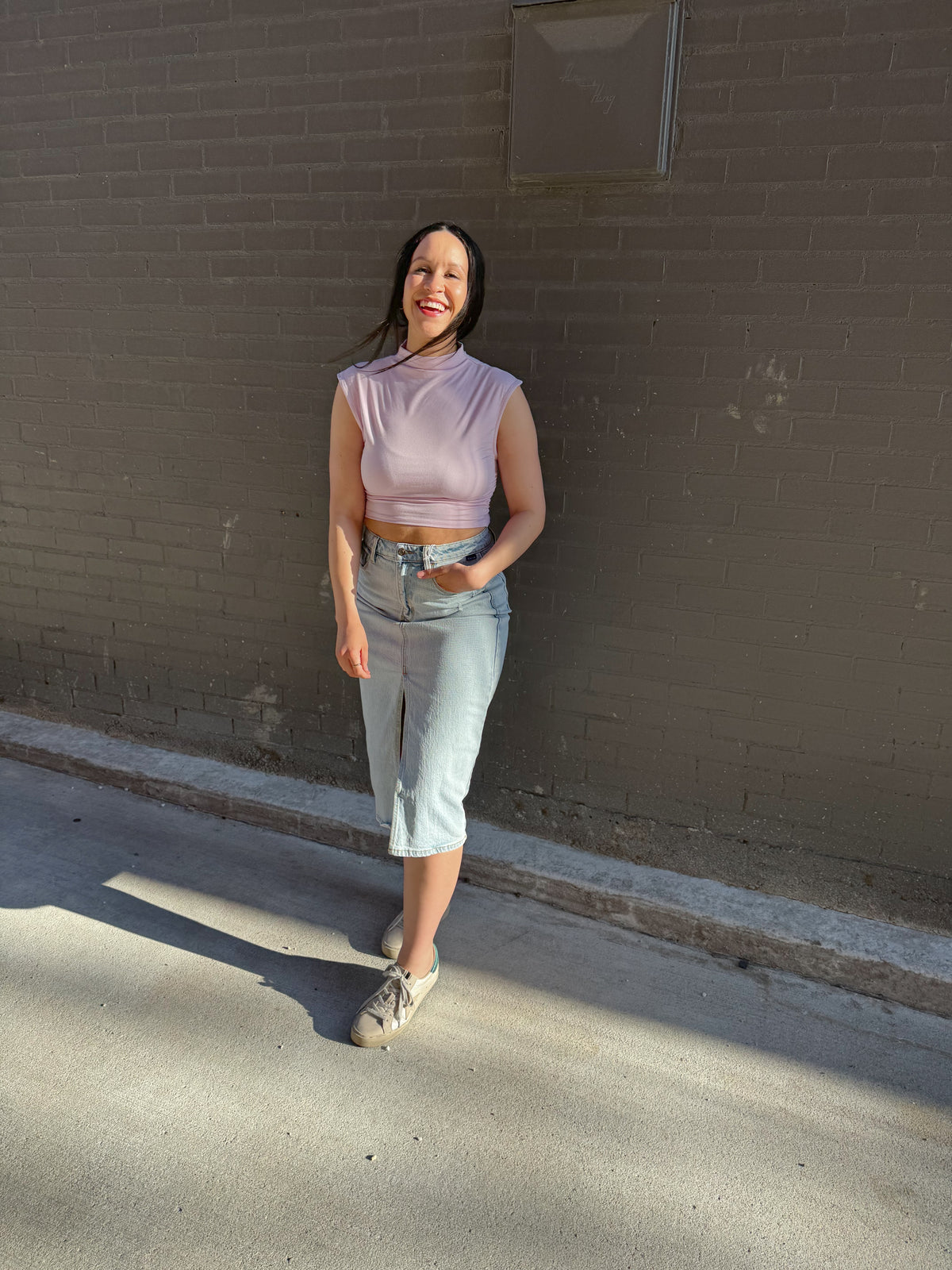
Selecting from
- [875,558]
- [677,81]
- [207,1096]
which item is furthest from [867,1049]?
[677,81]

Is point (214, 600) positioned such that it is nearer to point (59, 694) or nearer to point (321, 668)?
point (321, 668)

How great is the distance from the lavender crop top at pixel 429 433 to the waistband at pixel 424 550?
5 centimetres

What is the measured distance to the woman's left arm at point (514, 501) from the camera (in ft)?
7.66

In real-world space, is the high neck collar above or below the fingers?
above

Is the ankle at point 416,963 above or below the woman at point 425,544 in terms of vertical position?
below

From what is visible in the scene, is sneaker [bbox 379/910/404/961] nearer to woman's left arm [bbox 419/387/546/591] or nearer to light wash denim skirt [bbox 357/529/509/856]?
light wash denim skirt [bbox 357/529/509/856]

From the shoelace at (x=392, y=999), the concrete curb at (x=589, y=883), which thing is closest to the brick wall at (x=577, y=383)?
the concrete curb at (x=589, y=883)

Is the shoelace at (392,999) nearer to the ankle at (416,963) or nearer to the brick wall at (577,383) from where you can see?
the ankle at (416,963)

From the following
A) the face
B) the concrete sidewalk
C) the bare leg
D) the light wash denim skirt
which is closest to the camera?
the concrete sidewalk

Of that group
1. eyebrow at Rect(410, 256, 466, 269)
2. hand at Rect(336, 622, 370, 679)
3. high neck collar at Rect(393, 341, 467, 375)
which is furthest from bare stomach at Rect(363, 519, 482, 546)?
eyebrow at Rect(410, 256, 466, 269)

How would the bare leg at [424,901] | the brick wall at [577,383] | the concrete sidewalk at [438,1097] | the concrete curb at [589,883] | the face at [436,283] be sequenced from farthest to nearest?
the concrete curb at [589,883]
the brick wall at [577,383]
the bare leg at [424,901]
the face at [436,283]
the concrete sidewalk at [438,1097]

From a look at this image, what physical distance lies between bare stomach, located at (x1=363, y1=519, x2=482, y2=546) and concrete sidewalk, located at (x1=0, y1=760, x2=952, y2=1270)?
1.28 m

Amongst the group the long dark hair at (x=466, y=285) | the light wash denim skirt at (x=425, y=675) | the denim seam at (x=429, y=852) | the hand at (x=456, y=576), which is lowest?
the denim seam at (x=429, y=852)

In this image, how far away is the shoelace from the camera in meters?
2.50
